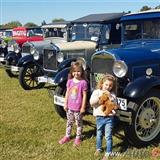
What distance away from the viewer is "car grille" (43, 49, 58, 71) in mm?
9945

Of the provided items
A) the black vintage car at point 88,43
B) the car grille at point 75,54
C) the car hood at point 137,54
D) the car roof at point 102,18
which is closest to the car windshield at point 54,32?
the car roof at point 102,18

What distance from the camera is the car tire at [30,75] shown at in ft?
36.4

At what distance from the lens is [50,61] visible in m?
10.1

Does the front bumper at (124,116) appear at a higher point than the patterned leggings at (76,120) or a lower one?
higher

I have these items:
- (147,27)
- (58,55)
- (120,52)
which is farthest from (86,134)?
(58,55)

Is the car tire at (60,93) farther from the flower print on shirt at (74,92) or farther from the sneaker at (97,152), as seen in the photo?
the sneaker at (97,152)

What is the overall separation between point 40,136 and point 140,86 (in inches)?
71.8

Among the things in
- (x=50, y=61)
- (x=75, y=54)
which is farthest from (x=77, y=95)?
(x=50, y=61)

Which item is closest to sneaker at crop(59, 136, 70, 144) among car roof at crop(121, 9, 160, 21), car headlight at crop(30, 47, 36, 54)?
car roof at crop(121, 9, 160, 21)

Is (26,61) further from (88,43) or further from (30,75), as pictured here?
(88,43)

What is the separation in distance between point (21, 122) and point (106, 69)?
196 cm

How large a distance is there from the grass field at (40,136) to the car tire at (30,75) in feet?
6.51

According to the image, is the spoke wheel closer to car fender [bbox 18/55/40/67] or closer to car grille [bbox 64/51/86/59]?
car grille [bbox 64/51/86/59]

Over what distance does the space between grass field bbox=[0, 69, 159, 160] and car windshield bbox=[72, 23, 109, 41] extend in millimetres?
2316
